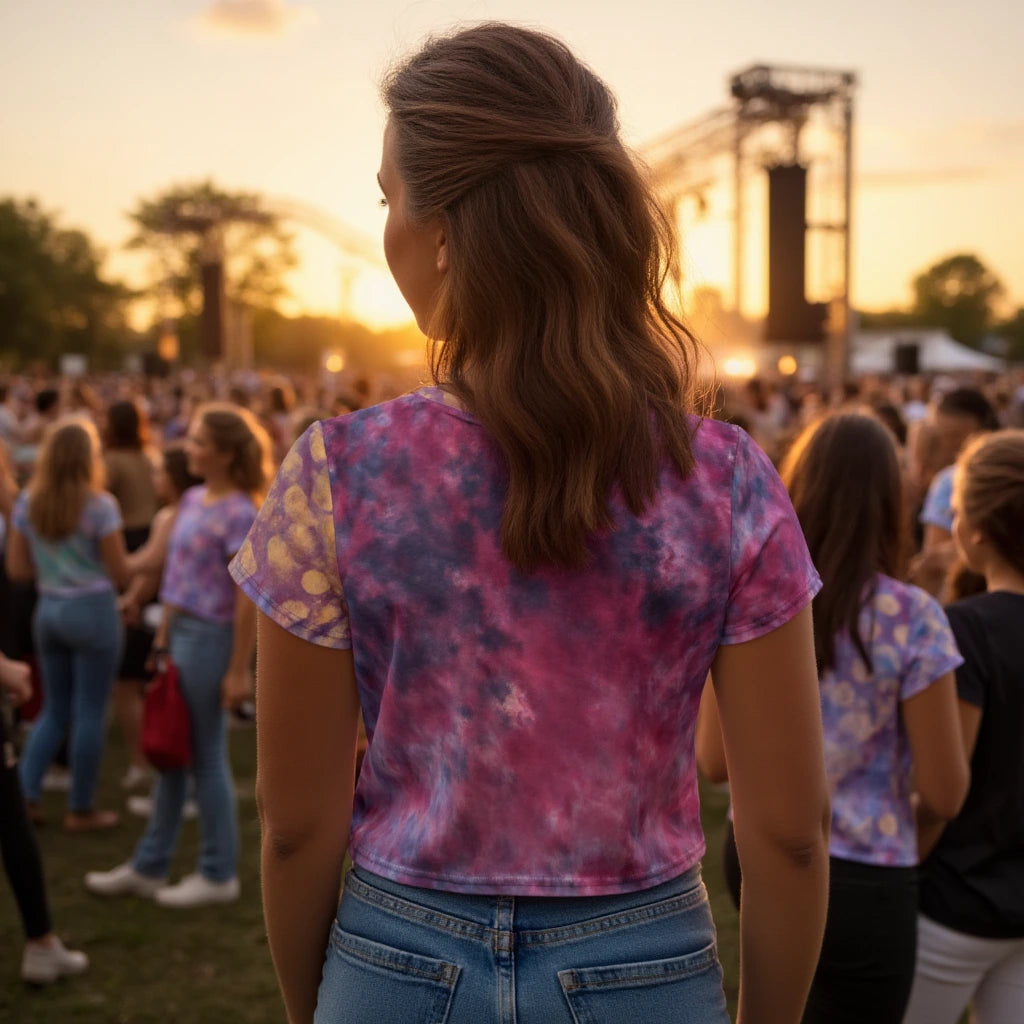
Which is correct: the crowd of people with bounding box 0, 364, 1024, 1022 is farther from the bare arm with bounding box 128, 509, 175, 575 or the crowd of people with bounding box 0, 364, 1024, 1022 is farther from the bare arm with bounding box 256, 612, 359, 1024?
the bare arm with bounding box 256, 612, 359, 1024

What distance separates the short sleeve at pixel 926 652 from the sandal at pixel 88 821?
4391mm

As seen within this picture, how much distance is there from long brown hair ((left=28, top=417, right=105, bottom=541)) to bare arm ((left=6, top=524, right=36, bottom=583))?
25cm

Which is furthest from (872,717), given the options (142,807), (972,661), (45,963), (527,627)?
(142,807)

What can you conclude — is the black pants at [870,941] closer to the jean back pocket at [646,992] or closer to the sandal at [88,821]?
the jean back pocket at [646,992]

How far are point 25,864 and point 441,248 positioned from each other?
324 centimetres

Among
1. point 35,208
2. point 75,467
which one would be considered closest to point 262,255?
point 35,208

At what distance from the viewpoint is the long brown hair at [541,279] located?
111 centimetres

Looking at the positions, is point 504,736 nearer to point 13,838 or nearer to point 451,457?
point 451,457

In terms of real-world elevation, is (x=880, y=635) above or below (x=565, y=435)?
below

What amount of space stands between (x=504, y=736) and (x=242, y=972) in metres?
3.50

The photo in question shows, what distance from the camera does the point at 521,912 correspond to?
1.13 meters

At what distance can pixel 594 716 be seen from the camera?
113 centimetres

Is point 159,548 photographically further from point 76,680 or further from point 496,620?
point 496,620

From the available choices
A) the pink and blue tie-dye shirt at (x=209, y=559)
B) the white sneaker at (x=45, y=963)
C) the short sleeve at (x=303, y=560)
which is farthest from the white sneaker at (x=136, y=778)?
the short sleeve at (x=303, y=560)
